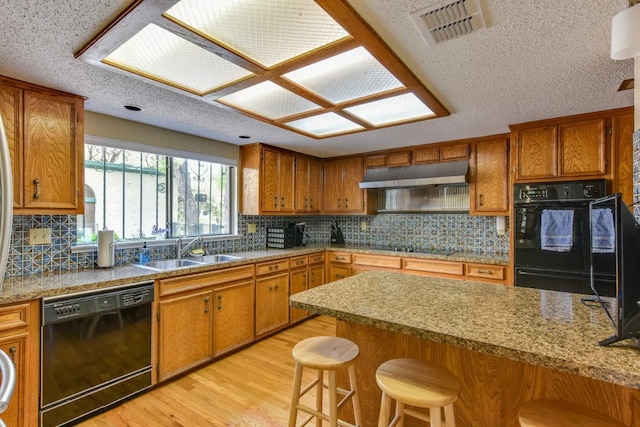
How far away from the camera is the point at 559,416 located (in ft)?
3.54

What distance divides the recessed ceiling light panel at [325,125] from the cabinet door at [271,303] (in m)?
1.64

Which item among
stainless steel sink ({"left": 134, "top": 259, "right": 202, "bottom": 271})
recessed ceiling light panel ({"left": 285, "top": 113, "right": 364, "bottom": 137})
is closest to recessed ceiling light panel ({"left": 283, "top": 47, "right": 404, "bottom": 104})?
recessed ceiling light panel ({"left": 285, "top": 113, "right": 364, "bottom": 137})

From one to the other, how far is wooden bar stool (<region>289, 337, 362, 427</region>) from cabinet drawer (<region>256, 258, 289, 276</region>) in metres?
1.72

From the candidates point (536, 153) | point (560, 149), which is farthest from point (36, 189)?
point (560, 149)

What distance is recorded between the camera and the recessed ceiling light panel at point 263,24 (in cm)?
126

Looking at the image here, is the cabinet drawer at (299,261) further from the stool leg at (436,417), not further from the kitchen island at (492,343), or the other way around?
the stool leg at (436,417)

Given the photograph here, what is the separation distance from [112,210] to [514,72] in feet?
10.9

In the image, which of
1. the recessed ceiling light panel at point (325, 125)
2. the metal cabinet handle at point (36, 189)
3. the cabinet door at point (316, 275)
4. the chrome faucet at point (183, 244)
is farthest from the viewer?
the cabinet door at point (316, 275)

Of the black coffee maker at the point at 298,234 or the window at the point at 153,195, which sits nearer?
the window at the point at 153,195

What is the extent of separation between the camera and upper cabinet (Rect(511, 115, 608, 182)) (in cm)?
265

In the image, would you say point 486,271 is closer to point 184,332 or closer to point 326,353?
point 326,353

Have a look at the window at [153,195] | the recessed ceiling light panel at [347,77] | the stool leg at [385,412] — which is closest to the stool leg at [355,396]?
the stool leg at [385,412]

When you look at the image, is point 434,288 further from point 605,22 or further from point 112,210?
point 112,210

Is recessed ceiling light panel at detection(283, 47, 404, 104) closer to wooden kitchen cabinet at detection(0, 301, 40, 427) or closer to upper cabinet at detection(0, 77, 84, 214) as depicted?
upper cabinet at detection(0, 77, 84, 214)
